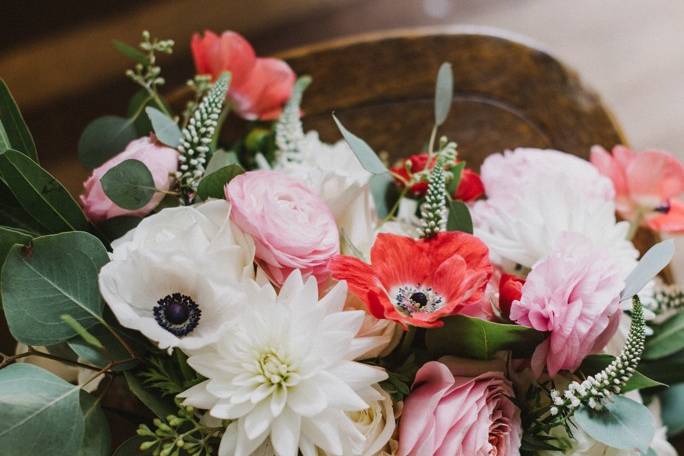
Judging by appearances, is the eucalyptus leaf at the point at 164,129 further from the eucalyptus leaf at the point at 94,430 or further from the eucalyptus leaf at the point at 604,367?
the eucalyptus leaf at the point at 604,367

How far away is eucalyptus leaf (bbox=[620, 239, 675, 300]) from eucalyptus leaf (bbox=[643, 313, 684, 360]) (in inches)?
6.0

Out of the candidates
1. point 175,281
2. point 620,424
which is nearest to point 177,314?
point 175,281

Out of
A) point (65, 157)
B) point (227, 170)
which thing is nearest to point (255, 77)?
point (227, 170)

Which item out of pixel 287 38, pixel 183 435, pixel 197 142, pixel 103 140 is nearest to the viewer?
pixel 183 435

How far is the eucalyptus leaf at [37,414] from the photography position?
50 cm

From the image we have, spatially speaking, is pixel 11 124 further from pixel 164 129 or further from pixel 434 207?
pixel 434 207

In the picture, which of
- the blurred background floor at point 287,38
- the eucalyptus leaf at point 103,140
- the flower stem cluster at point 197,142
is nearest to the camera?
the flower stem cluster at point 197,142

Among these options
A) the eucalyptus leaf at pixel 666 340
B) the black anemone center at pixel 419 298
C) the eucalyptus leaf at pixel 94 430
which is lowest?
the eucalyptus leaf at pixel 666 340

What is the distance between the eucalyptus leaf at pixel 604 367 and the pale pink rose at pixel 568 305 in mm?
27

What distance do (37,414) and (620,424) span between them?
0.41 metres

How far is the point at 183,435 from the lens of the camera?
49cm

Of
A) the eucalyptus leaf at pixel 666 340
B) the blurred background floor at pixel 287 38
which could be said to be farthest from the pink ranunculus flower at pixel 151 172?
the blurred background floor at pixel 287 38

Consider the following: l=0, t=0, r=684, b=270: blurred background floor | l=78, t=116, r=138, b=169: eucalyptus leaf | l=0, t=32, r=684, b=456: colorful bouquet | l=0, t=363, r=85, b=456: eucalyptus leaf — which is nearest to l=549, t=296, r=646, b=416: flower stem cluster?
l=0, t=32, r=684, b=456: colorful bouquet

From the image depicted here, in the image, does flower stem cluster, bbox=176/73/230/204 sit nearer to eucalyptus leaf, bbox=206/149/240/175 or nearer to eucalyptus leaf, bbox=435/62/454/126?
eucalyptus leaf, bbox=206/149/240/175
